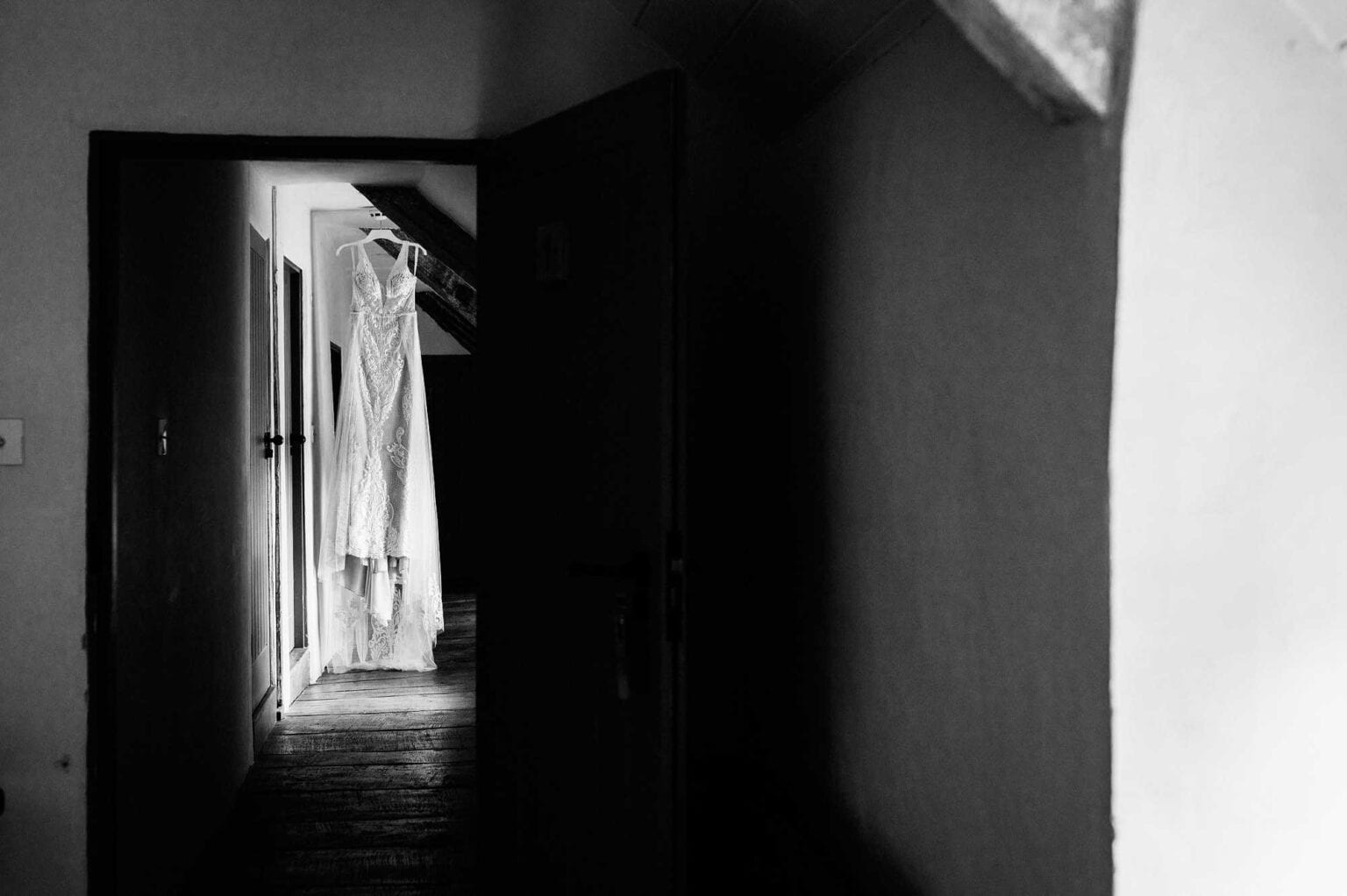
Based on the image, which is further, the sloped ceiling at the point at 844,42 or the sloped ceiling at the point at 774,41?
the sloped ceiling at the point at 774,41

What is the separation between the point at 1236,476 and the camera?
1134 millimetres

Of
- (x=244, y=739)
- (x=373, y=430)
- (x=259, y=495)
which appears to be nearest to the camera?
(x=244, y=739)

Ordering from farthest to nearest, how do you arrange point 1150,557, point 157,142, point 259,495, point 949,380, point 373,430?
point 373,430
point 259,495
point 157,142
point 949,380
point 1150,557

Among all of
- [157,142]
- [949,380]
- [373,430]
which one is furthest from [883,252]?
[373,430]

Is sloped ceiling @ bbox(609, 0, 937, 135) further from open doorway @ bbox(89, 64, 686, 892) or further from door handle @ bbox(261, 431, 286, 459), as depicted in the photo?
door handle @ bbox(261, 431, 286, 459)

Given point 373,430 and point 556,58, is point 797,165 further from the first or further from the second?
point 373,430

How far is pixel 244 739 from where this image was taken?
3652mm

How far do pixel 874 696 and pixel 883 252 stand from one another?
74 cm

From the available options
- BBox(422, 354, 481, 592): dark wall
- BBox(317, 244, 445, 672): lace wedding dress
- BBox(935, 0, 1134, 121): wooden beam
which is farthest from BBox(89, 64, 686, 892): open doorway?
BBox(422, 354, 481, 592): dark wall

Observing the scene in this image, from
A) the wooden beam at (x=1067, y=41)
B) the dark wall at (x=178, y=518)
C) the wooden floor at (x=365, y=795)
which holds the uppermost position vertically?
the wooden beam at (x=1067, y=41)

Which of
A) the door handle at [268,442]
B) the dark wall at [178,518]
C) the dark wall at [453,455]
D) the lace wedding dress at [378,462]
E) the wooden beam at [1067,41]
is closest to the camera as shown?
the wooden beam at [1067,41]

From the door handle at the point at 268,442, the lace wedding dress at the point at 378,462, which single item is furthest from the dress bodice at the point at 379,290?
the door handle at the point at 268,442

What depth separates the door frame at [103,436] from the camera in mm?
2289

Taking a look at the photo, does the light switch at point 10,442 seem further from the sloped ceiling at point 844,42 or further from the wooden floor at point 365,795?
the sloped ceiling at point 844,42
